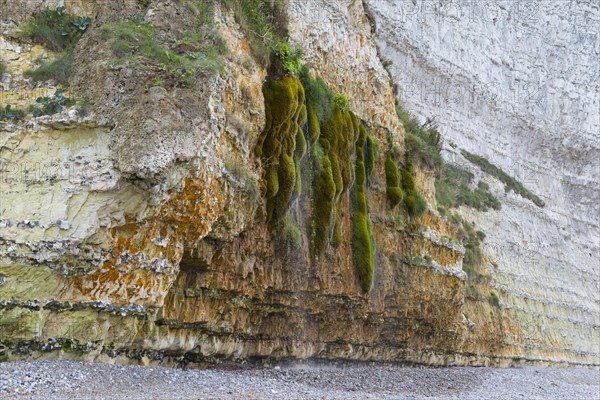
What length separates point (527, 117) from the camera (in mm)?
50281

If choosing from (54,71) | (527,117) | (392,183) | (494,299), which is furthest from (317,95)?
(527,117)

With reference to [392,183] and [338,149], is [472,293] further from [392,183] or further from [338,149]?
[338,149]

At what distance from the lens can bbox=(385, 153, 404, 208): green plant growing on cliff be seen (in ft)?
68.8

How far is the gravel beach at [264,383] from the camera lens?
9.31 meters

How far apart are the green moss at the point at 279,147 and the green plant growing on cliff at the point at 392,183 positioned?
231 inches

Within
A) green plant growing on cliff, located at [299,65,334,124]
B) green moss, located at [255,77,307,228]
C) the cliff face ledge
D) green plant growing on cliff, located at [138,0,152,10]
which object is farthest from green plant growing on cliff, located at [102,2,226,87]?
green plant growing on cliff, located at [299,65,334,124]

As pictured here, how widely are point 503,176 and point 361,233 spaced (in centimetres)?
2857

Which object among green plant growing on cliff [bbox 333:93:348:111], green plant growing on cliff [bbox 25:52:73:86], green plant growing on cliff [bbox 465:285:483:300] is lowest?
green plant growing on cliff [bbox 465:285:483:300]

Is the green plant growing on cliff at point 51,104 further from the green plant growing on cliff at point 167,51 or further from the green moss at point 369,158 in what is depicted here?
the green moss at point 369,158

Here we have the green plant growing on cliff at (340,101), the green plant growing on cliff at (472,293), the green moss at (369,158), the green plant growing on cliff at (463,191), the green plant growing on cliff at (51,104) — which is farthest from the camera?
the green plant growing on cliff at (463,191)

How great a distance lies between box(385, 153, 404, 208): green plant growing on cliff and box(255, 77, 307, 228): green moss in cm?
586

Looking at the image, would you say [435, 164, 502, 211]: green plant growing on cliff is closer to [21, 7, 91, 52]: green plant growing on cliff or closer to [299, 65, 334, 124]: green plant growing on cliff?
[299, 65, 334, 124]: green plant growing on cliff

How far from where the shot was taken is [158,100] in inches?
455

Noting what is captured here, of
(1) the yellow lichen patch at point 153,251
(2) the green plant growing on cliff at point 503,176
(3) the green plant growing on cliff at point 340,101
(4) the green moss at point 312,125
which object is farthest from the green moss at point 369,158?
(2) the green plant growing on cliff at point 503,176
